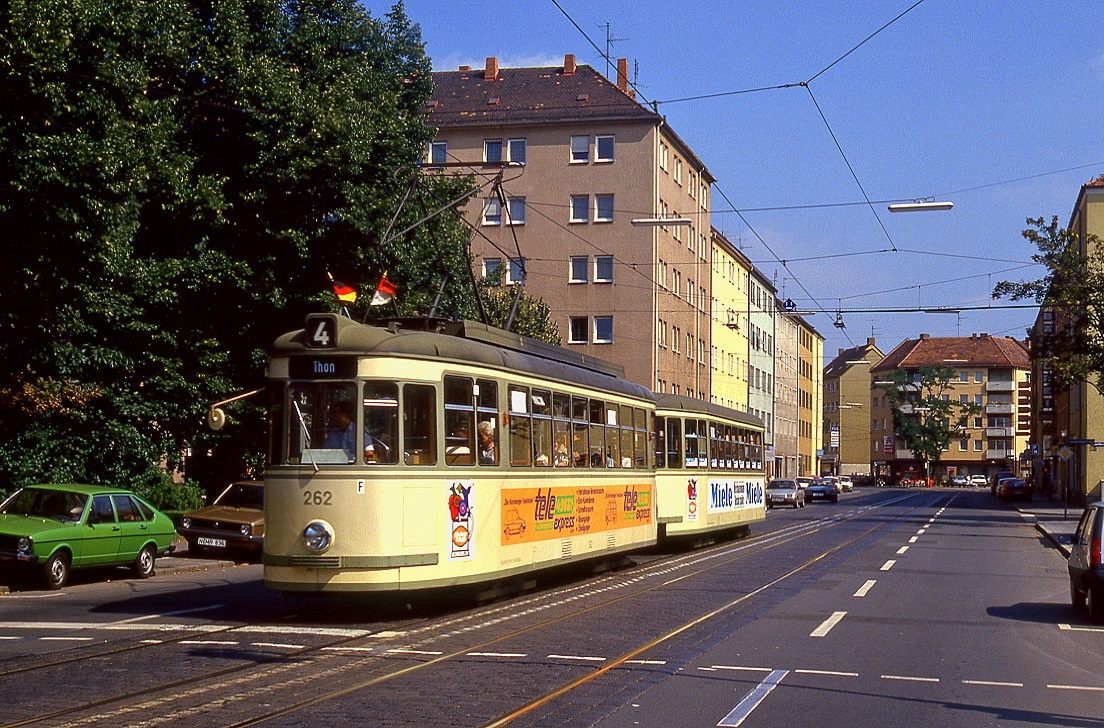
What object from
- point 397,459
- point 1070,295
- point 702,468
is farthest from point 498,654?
point 1070,295

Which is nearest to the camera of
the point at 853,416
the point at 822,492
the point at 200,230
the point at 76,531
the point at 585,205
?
the point at 76,531

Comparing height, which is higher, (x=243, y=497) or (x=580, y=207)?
(x=580, y=207)

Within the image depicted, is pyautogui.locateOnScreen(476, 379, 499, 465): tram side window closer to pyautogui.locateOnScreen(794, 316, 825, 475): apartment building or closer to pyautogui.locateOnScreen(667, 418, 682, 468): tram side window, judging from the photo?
pyautogui.locateOnScreen(667, 418, 682, 468): tram side window

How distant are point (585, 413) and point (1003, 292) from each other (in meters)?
28.2

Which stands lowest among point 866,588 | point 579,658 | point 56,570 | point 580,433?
point 866,588

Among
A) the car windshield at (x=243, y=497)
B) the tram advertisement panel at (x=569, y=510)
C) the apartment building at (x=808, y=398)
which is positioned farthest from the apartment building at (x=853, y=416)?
the tram advertisement panel at (x=569, y=510)

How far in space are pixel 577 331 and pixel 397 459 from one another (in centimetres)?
5148

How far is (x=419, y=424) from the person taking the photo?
572 inches

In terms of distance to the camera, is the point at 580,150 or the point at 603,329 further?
the point at 580,150

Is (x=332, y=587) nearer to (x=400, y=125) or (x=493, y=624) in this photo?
(x=493, y=624)

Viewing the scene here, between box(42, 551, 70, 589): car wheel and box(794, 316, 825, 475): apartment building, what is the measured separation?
101134mm

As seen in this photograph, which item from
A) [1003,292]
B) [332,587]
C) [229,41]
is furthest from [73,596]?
[1003,292]

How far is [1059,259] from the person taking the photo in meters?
44.7

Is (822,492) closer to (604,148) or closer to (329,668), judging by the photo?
(604,148)
